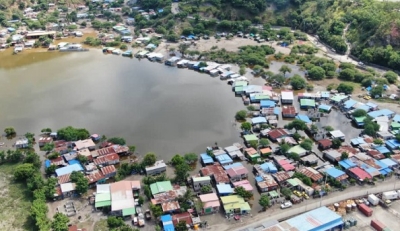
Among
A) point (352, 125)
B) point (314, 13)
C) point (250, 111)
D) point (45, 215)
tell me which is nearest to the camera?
point (45, 215)

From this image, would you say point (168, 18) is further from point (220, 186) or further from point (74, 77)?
point (220, 186)

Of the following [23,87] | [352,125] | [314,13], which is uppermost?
[314,13]

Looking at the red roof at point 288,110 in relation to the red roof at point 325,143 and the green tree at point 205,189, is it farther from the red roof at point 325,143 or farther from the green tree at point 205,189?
the green tree at point 205,189

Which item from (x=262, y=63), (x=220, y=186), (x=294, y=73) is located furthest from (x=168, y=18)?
(x=220, y=186)

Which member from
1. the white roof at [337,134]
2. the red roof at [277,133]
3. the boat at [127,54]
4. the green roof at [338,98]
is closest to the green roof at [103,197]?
the red roof at [277,133]

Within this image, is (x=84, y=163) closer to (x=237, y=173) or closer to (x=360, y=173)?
(x=237, y=173)

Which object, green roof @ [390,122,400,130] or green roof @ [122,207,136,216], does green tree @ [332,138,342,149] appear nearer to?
green roof @ [390,122,400,130]
